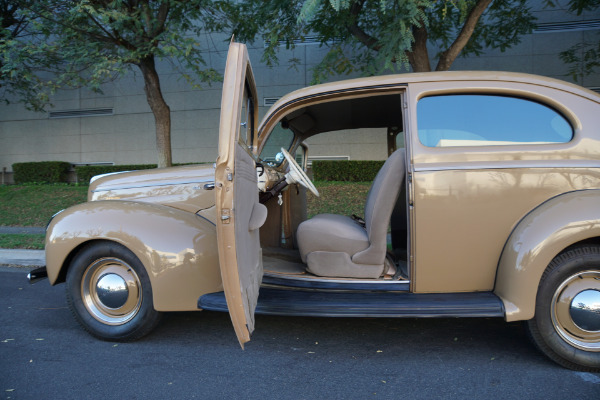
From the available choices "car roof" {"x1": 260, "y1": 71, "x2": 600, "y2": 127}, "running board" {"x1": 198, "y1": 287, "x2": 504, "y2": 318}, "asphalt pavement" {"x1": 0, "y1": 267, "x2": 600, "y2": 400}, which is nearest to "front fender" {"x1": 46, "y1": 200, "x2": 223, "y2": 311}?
"running board" {"x1": 198, "y1": 287, "x2": 504, "y2": 318}

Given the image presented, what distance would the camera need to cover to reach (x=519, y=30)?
28.7 feet

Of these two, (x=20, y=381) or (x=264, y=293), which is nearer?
(x=20, y=381)

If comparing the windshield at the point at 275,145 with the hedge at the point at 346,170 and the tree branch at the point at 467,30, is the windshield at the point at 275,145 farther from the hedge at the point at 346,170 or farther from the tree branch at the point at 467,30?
the hedge at the point at 346,170

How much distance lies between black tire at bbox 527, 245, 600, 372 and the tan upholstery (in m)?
1.11

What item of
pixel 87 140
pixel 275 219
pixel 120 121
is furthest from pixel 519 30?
pixel 87 140

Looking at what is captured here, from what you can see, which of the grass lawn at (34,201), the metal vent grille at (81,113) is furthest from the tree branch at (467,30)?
the metal vent grille at (81,113)

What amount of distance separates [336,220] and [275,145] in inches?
36.9

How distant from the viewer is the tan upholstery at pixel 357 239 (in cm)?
322

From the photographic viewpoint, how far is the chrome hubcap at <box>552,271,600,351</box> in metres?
2.84

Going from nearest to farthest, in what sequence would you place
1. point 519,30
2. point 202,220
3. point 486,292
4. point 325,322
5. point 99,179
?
point 486,292 → point 202,220 → point 325,322 → point 99,179 → point 519,30

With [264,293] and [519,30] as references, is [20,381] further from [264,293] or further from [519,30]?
[519,30]

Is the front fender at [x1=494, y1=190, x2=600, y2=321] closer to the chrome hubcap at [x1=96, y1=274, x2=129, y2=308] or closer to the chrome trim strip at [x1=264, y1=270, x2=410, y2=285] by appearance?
the chrome trim strip at [x1=264, y1=270, x2=410, y2=285]

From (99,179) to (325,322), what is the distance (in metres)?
2.44

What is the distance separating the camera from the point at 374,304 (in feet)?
9.48
